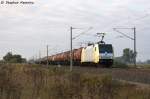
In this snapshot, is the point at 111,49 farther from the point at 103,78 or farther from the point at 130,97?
the point at 130,97

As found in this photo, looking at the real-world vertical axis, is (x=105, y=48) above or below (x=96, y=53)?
above

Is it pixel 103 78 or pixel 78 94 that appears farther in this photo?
pixel 103 78

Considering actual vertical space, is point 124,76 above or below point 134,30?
below

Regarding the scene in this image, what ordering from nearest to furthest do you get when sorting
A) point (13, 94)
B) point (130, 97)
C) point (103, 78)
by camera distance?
point (13, 94) → point (130, 97) → point (103, 78)

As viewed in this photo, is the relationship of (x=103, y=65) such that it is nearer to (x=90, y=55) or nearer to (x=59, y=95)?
(x=90, y=55)

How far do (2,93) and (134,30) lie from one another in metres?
46.1

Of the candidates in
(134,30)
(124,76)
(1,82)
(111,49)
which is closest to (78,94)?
(1,82)

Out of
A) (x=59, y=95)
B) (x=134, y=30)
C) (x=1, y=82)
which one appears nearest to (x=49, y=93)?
(x=59, y=95)

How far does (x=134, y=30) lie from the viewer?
60094 millimetres

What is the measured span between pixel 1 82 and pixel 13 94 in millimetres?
2681

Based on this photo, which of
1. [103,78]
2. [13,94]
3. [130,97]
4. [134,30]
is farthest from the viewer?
[134,30]

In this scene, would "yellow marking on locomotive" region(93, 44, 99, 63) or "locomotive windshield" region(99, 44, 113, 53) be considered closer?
"locomotive windshield" region(99, 44, 113, 53)

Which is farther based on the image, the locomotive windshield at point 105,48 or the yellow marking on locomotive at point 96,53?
the yellow marking on locomotive at point 96,53

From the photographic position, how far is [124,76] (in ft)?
106
